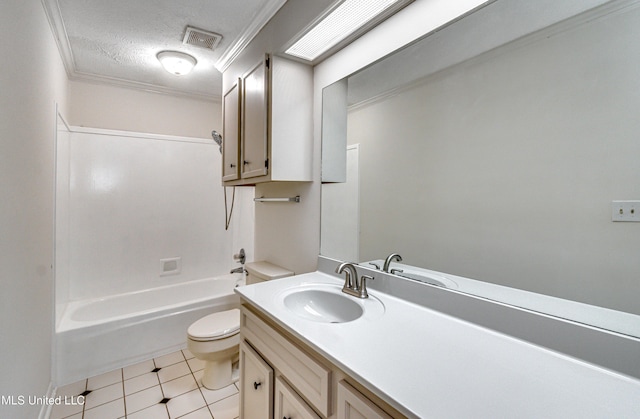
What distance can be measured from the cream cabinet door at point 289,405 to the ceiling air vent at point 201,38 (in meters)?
2.14

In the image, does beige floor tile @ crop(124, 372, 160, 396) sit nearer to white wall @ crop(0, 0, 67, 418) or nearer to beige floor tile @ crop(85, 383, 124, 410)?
beige floor tile @ crop(85, 383, 124, 410)

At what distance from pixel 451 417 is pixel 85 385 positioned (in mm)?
2530

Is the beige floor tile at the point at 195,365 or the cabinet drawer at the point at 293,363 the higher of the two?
the cabinet drawer at the point at 293,363

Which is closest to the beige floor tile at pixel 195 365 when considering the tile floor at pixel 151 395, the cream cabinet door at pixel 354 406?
the tile floor at pixel 151 395

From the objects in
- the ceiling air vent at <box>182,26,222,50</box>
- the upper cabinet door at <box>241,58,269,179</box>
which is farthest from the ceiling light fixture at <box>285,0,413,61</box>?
the ceiling air vent at <box>182,26,222,50</box>

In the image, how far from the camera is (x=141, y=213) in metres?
2.83

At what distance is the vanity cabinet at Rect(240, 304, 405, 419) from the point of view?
73 centimetres

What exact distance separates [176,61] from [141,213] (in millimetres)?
1531

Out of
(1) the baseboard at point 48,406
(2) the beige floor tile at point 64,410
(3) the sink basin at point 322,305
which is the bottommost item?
(2) the beige floor tile at point 64,410

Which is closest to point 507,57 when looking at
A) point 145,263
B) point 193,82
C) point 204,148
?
point 193,82

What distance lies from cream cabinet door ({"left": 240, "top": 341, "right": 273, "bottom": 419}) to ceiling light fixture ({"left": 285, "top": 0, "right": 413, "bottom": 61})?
1.59 metres

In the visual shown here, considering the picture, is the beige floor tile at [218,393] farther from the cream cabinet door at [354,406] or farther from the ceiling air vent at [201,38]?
the ceiling air vent at [201,38]

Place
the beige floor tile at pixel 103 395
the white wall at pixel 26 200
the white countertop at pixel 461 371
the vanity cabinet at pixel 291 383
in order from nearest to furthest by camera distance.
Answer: the white countertop at pixel 461 371 → the vanity cabinet at pixel 291 383 → the white wall at pixel 26 200 → the beige floor tile at pixel 103 395

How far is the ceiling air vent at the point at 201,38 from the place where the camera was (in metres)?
1.89
